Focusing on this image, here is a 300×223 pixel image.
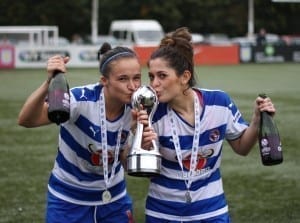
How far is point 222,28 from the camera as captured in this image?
231 feet

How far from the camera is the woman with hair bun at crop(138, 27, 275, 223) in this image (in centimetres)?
460

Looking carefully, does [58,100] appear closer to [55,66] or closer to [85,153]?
[55,66]

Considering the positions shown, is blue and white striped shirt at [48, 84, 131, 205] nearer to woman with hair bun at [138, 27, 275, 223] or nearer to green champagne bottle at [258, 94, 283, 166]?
woman with hair bun at [138, 27, 275, 223]

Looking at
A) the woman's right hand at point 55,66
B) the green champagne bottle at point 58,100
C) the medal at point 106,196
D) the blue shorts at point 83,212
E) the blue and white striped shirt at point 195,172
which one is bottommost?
the blue shorts at point 83,212

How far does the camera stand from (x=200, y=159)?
184 inches

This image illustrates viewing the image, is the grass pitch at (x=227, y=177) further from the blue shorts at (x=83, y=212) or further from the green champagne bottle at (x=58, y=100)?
the green champagne bottle at (x=58, y=100)

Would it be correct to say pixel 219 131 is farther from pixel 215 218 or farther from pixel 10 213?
pixel 10 213

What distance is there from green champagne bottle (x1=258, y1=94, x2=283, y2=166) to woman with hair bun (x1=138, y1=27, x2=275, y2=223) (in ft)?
0.34

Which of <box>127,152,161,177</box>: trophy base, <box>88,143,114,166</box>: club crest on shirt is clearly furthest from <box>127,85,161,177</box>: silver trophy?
<box>88,143,114,166</box>: club crest on shirt

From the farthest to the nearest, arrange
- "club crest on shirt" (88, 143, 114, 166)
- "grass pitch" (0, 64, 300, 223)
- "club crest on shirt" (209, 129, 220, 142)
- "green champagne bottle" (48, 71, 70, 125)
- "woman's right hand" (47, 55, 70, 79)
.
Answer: "grass pitch" (0, 64, 300, 223)
"club crest on shirt" (88, 143, 114, 166)
"club crest on shirt" (209, 129, 220, 142)
"woman's right hand" (47, 55, 70, 79)
"green champagne bottle" (48, 71, 70, 125)

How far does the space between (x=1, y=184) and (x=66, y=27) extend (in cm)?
5720

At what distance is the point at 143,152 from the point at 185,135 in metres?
0.49

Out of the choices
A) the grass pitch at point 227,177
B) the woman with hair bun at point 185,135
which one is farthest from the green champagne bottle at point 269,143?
the grass pitch at point 227,177

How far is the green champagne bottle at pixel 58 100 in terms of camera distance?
410 cm
